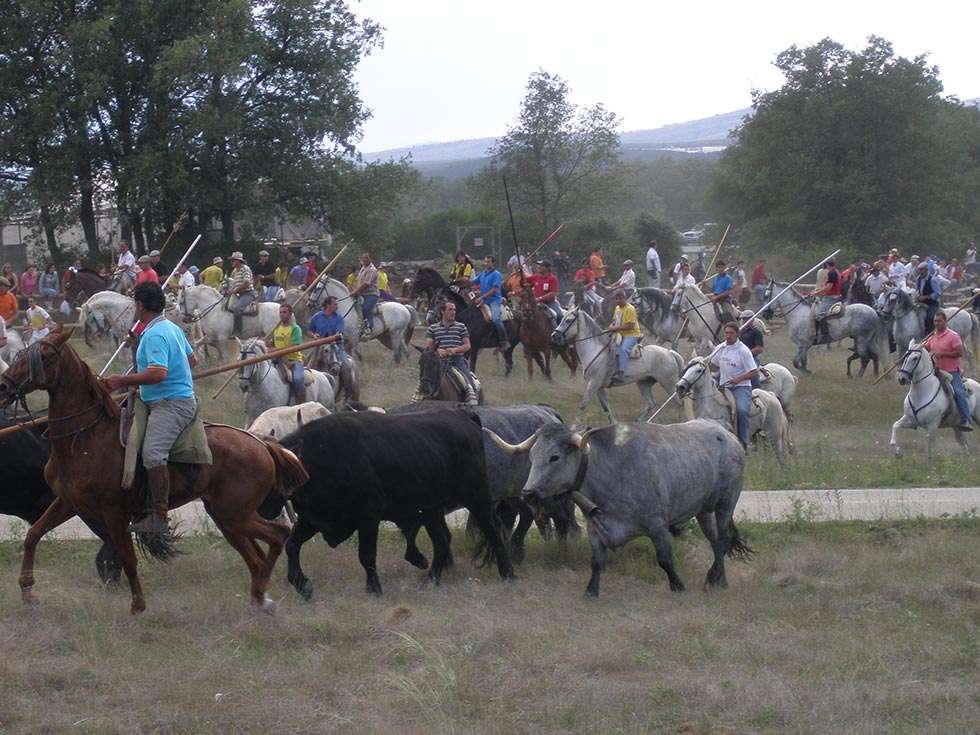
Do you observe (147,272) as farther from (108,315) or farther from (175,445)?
(175,445)

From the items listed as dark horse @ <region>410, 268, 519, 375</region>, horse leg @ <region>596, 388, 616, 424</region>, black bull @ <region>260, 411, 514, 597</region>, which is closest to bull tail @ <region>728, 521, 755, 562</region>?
black bull @ <region>260, 411, 514, 597</region>

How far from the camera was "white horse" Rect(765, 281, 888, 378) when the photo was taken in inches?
1109

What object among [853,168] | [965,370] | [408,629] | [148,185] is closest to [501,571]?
[408,629]

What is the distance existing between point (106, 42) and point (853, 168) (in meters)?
31.0

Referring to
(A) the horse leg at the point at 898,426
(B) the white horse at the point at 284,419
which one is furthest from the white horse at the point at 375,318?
(B) the white horse at the point at 284,419

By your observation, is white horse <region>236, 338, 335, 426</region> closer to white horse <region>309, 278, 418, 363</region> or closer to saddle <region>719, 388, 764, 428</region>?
saddle <region>719, 388, 764, 428</region>

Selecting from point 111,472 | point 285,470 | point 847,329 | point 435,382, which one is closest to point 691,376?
point 435,382

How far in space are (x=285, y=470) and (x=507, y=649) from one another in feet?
6.86

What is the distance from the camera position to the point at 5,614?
371 inches

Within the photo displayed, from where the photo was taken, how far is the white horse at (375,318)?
26.5 m

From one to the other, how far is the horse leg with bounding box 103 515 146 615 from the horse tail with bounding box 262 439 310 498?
108 cm

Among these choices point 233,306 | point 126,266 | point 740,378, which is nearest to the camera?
point 740,378

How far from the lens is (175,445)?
9133mm

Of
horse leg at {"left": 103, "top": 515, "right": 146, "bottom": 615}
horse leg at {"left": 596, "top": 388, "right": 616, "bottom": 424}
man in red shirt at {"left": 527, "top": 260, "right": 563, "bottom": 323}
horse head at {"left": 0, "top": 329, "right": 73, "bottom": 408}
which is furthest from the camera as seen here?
man in red shirt at {"left": 527, "top": 260, "right": 563, "bottom": 323}
